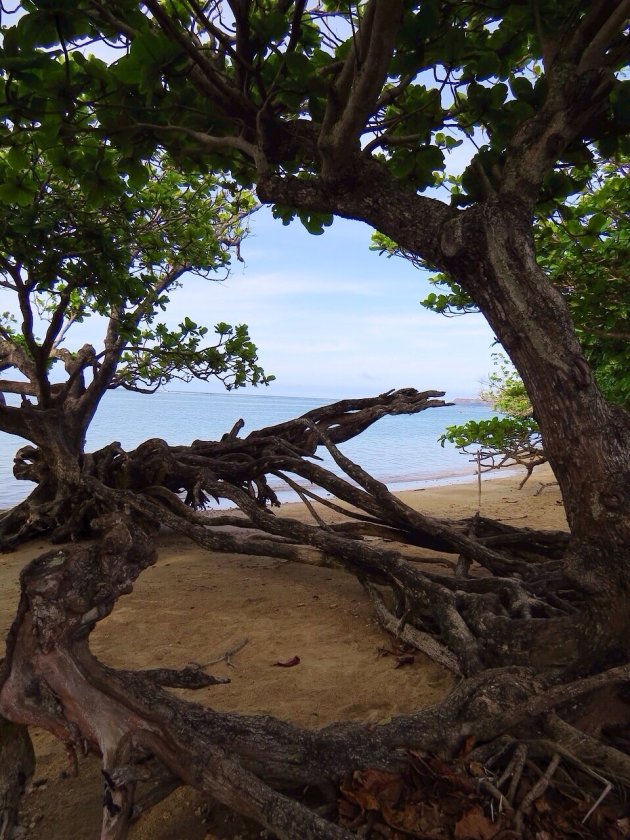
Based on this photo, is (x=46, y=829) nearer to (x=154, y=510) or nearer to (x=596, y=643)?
(x=596, y=643)

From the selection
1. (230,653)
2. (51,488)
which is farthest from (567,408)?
(51,488)

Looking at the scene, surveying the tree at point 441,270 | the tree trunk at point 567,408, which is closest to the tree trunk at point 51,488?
the tree at point 441,270

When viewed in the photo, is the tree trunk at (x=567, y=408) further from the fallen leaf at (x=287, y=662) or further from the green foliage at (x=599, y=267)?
the green foliage at (x=599, y=267)

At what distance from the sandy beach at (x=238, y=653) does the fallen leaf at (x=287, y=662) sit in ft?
0.16

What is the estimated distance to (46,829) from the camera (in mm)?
2061

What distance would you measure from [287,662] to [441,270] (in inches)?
103

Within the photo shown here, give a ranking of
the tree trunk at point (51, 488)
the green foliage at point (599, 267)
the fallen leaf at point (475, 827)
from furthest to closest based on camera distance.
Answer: the tree trunk at point (51, 488)
the green foliage at point (599, 267)
the fallen leaf at point (475, 827)

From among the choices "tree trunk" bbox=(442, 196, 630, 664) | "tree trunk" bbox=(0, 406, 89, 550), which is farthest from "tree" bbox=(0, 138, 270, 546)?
"tree trunk" bbox=(442, 196, 630, 664)

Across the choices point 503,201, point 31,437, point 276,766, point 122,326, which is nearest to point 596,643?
point 276,766

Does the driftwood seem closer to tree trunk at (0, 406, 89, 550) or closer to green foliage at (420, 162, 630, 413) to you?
green foliage at (420, 162, 630, 413)

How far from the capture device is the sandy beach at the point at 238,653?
7.03 ft

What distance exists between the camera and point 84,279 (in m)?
5.23

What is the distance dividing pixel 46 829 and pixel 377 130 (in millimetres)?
4225

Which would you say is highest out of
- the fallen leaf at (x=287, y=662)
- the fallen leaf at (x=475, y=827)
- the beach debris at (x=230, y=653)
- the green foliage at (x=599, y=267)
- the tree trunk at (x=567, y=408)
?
the green foliage at (x=599, y=267)
